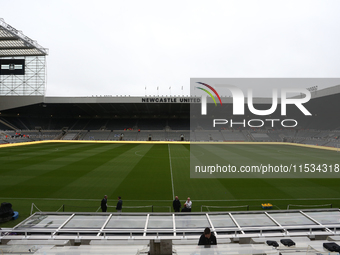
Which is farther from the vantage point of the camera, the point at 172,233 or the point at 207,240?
the point at 172,233

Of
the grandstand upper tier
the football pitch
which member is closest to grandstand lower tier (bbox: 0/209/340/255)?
the football pitch

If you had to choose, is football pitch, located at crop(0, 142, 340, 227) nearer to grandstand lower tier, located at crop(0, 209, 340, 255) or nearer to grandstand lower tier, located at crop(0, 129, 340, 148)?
grandstand lower tier, located at crop(0, 209, 340, 255)

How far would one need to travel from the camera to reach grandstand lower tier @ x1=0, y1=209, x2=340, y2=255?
4.79 metres

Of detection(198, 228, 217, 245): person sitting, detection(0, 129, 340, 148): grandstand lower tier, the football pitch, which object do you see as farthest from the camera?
detection(0, 129, 340, 148): grandstand lower tier

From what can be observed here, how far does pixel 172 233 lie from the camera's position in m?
6.01

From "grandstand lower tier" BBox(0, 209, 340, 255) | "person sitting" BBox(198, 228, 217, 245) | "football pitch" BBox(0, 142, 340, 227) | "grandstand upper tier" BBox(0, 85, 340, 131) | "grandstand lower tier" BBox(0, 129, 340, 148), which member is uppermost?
"grandstand upper tier" BBox(0, 85, 340, 131)

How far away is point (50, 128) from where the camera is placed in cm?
6731

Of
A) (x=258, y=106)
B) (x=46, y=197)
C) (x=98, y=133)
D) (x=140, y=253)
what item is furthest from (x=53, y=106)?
(x=140, y=253)

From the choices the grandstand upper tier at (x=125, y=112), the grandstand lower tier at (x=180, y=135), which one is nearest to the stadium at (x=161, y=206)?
the grandstand upper tier at (x=125, y=112)

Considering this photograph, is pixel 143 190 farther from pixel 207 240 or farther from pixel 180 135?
pixel 180 135

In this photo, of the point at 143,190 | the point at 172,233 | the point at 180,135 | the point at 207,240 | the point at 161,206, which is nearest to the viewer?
the point at 207,240

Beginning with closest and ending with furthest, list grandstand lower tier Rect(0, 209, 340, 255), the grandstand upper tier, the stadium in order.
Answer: grandstand lower tier Rect(0, 209, 340, 255) < the stadium < the grandstand upper tier

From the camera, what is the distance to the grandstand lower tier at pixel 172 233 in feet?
15.7

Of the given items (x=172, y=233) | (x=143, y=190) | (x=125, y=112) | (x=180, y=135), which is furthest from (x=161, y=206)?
(x=125, y=112)
